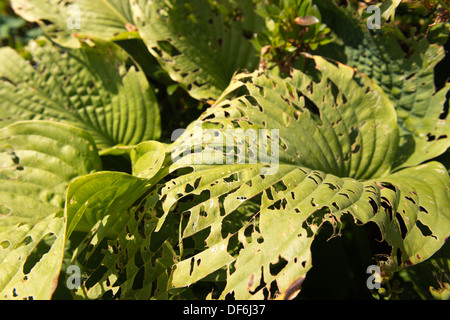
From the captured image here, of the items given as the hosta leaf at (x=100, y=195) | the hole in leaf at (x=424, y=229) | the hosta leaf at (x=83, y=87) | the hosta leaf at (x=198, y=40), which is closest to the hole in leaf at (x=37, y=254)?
the hosta leaf at (x=100, y=195)

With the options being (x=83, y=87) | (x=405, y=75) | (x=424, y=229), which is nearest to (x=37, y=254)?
(x=83, y=87)

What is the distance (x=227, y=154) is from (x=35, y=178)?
0.65 m

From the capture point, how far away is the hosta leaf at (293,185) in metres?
0.94

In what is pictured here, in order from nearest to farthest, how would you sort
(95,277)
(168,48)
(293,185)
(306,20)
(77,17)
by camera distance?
(293,185) < (95,277) < (306,20) < (168,48) < (77,17)

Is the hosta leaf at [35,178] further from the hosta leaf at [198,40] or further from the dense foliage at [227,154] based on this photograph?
the hosta leaf at [198,40]

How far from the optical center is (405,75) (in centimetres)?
143

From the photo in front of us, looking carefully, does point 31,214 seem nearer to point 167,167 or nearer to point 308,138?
point 167,167

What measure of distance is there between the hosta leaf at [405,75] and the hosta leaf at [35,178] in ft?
3.27

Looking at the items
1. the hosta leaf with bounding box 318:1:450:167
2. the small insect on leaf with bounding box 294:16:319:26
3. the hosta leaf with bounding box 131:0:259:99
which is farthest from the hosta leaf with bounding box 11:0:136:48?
the hosta leaf with bounding box 318:1:450:167

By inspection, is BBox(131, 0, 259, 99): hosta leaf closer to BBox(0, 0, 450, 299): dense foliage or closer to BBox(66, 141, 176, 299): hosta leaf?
BBox(0, 0, 450, 299): dense foliage

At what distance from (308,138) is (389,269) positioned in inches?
17.1

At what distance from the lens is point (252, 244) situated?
3.12 feet

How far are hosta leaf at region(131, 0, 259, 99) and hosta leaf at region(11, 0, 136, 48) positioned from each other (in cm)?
16

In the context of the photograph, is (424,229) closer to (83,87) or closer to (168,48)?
(168,48)
